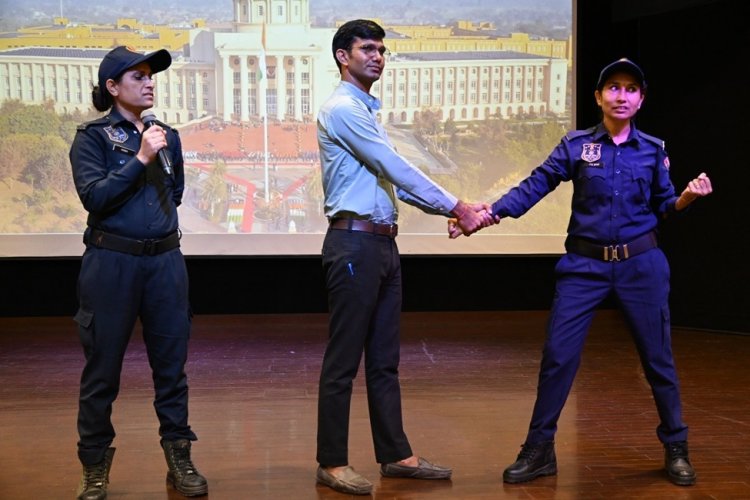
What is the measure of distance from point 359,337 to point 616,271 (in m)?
0.97

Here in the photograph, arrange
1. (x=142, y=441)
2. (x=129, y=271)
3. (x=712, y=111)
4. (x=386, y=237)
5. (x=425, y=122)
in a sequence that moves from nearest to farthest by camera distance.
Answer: (x=129, y=271) < (x=386, y=237) < (x=142, y=441) < (x=712, y=111) < (x=425, y=122)

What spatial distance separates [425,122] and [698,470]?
4.23 m

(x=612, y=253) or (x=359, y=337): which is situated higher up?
(x=612, y=253)

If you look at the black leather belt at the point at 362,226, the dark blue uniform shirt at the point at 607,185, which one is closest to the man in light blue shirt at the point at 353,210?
the black leather belt at the point at 362,226

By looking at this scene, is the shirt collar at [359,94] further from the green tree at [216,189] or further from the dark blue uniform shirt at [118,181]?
the green tree at [216,189]

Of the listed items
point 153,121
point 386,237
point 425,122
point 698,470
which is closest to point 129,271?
point 153,121

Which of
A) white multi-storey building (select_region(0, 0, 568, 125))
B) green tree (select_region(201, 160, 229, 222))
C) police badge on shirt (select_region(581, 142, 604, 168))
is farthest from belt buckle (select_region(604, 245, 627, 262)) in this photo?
green tree (select_region(201, 160, 229, 222))

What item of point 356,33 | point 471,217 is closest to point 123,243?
point 356,33

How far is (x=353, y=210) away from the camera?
122 inches

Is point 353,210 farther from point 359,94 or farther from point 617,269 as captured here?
point 617,269

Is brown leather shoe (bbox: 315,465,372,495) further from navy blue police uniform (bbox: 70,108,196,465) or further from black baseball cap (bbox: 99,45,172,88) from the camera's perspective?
black baseball cap (bbox: 99,45,172,88)

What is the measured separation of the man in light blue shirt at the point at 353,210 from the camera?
3.08 m

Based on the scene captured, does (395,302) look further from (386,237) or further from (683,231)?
(683,231)

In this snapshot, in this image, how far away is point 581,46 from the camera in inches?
286
